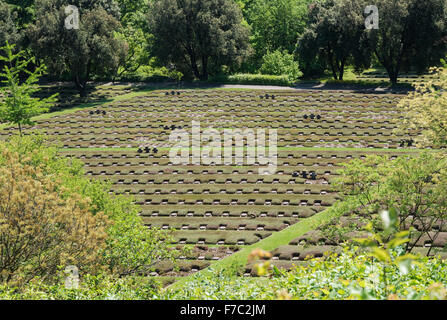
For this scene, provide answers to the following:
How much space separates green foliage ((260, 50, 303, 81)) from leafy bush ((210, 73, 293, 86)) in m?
3.58

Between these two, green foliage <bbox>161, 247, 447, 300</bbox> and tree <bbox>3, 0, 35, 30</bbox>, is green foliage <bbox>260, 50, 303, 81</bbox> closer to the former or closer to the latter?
tree <bbox>3, 0, 35, 30</bbox>

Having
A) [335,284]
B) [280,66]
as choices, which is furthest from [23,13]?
[335,284]

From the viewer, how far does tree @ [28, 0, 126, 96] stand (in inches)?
3231

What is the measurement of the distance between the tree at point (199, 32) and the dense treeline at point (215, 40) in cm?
18

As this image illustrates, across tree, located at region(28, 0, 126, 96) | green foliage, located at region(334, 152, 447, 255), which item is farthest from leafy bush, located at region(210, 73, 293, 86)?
green foliage, located at region(334, 152, 447, 255)

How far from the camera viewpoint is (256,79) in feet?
290

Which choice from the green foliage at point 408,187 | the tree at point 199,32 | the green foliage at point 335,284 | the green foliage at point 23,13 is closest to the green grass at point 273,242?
the green foliage at point 408,187

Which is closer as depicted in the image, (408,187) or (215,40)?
(408,187)

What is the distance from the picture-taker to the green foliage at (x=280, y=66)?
301 ft

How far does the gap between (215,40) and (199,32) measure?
3808mm
